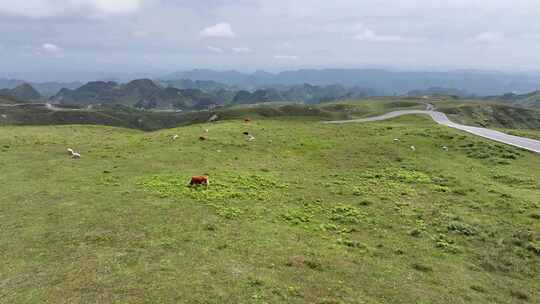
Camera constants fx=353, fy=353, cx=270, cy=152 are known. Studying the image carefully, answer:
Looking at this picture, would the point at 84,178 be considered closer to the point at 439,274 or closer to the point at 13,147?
the point at 13,147

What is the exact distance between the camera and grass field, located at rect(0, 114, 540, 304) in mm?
14828

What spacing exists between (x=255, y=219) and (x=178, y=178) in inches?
429

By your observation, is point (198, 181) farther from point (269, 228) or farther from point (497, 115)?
point (497, 115)

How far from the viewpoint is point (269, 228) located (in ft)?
68.2

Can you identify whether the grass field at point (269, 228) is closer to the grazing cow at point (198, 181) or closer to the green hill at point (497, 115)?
the grazing cow at point (198, 181)

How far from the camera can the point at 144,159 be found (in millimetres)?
38031

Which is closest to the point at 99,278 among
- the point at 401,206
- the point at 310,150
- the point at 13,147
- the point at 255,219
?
the point at 255,219

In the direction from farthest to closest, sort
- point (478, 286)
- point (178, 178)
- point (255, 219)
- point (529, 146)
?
point (529, 146)
point (178, 178)
point (255, 219)
point (478, 286)

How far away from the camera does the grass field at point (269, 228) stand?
14.8 metres

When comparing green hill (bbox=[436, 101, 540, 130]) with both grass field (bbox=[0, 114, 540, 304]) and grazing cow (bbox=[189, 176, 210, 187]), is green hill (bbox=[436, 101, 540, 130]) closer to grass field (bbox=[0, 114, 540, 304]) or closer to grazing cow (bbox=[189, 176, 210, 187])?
grass field (bbox=[0, 114, 540, 304])

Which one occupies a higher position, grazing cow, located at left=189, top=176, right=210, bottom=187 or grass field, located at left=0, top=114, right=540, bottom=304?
grazing cow, located at left=189, top=176, right=210, bottom=187

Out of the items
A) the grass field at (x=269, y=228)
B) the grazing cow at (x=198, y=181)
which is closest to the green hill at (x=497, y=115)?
the grass field at (x=269, y=228)

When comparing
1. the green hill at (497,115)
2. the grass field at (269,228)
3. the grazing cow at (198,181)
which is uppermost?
the green hill at (497,115)

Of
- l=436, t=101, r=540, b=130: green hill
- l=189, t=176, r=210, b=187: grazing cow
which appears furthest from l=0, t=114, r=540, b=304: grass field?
l=436, t=101, r=540, b=130: green hill
